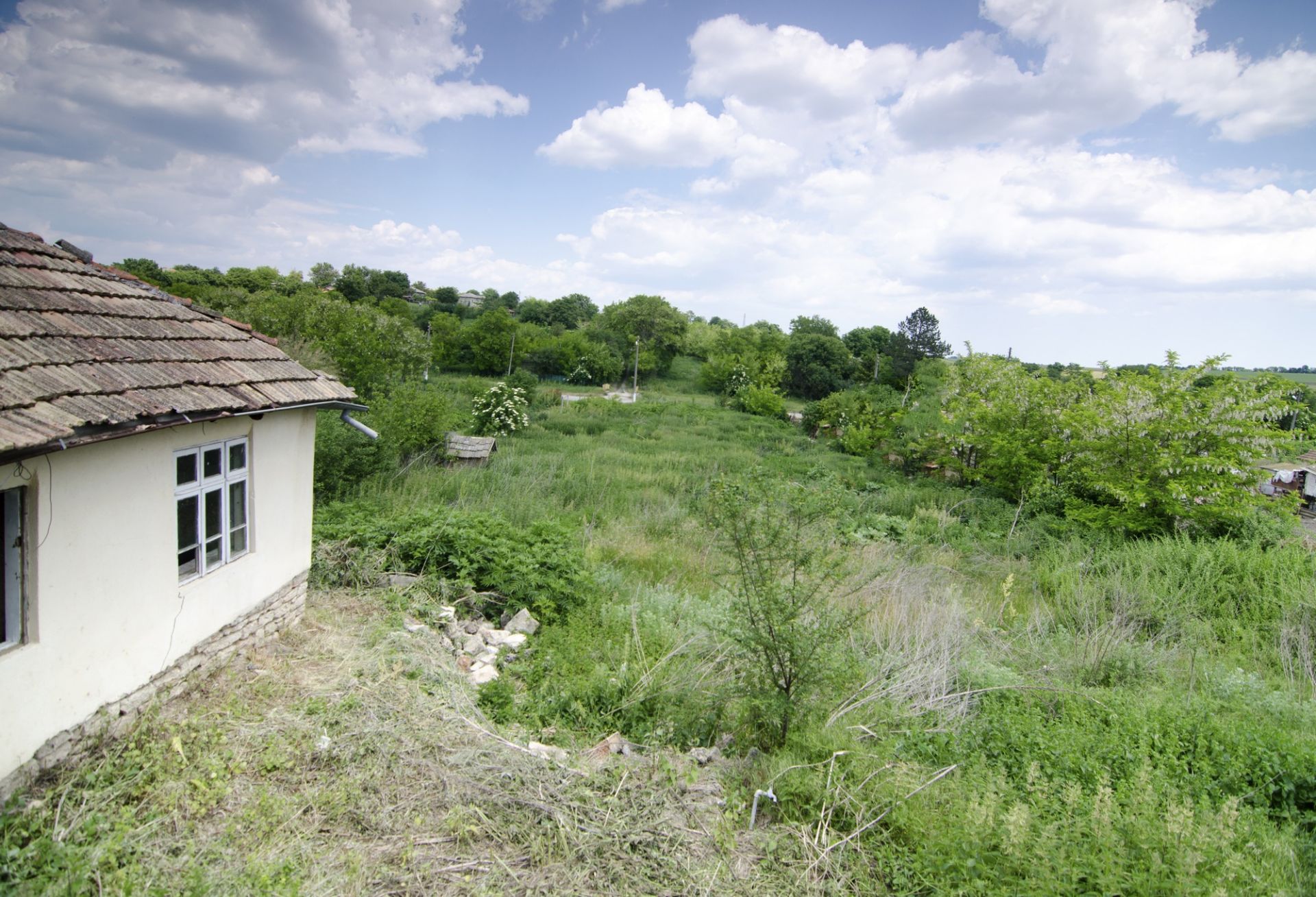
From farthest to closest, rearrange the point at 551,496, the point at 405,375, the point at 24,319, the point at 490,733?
the point at 405,375 < the point at 551,496 < the point at 490,733 < the point at 24,319

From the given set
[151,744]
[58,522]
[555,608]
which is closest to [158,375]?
[58,522]

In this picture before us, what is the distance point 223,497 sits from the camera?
5.86 metres

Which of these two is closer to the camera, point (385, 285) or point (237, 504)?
point (237, 504)

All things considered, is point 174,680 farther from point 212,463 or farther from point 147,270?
point 147,270

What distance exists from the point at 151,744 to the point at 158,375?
2.55 meters

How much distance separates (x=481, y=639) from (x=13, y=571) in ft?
14.1

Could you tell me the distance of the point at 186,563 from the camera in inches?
216

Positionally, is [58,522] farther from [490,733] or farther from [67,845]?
[490,733]

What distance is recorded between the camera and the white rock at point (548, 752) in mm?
5031

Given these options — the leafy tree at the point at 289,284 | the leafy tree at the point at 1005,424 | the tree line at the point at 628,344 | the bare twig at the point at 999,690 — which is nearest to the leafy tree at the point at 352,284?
the tree line at the point at 628,344

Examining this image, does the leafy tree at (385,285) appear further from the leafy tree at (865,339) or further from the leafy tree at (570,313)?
the leafy tree at (865,339)

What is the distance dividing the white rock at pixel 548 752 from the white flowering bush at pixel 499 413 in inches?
816

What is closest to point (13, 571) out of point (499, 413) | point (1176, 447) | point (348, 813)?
point (348, 813)

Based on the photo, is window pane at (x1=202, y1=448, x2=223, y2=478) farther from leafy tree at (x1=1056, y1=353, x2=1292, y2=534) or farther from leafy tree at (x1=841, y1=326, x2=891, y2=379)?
leafy tree at (x1=841, y1=326, x2=891, y2=379)
